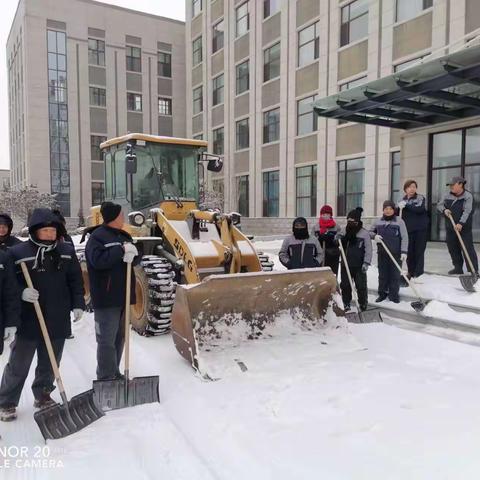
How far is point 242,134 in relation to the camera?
26750 mm

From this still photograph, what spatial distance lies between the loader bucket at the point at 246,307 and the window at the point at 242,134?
21.5 metres

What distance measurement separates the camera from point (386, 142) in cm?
1730

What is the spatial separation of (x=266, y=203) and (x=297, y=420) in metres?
21.9

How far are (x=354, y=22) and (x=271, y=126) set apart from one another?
6.92 meters

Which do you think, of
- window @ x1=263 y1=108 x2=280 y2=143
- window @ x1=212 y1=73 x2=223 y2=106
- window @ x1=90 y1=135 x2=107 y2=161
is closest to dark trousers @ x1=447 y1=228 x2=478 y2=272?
window @ x1=263 y1=108 x2=280 y2=143

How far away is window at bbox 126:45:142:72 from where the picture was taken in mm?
37094

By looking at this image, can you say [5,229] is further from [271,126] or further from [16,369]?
[271,126]

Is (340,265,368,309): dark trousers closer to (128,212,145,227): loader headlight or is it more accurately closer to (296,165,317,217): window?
(128,212,145,227): loader headlight

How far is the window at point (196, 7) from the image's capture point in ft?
100

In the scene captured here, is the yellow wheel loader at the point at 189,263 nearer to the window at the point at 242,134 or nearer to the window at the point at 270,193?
the window at the point at 270,193

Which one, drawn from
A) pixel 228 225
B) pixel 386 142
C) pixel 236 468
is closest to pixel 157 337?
pixel 228 225

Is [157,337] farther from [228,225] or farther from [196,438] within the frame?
[196,438]

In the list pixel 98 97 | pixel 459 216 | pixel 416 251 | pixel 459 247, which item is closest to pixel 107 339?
pixel 416 251

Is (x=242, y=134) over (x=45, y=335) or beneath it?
over
